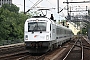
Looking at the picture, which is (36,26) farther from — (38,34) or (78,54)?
(78,54)

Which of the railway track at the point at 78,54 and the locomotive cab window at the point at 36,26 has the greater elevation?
the locomotive cab window at the point at 36,26

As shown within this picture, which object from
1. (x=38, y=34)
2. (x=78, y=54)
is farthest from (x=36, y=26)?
(x=78, y=54)

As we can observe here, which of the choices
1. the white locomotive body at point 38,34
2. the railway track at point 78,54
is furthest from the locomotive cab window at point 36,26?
the railway track at point 78,54

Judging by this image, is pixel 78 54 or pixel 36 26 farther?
pixel 78 54

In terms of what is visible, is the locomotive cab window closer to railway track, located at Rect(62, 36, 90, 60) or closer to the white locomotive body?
the white locomotive body

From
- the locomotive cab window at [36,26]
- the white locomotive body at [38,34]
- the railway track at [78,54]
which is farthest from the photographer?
the locomotive cab window at [36,26]

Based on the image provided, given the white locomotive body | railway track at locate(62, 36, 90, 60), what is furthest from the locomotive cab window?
railway track at locate(62, 36, 90, 60)

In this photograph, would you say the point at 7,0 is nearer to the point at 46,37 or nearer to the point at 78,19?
the point at 78,19

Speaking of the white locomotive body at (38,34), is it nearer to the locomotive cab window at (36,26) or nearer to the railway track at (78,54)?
the locomotive cab window at (36,26)

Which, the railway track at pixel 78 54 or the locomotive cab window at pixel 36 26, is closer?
the railway track at pixel 78 54

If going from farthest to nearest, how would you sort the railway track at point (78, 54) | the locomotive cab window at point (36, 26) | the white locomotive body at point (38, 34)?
the locomotive cab window at point (36, 26)
the white locomotive body at point (38, 34)
the railway track at point (78, 54)

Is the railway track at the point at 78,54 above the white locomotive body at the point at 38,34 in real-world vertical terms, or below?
below

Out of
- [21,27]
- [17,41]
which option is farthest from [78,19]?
[17,41]

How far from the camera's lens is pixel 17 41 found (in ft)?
182
